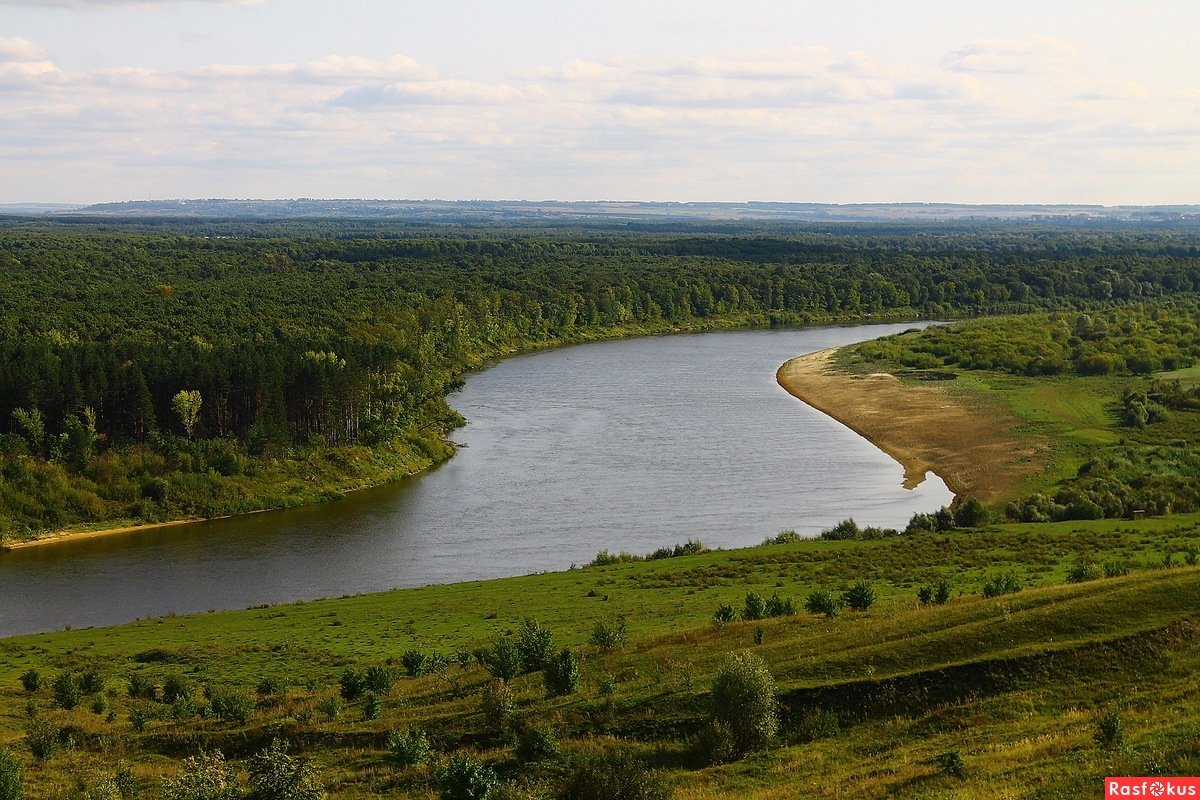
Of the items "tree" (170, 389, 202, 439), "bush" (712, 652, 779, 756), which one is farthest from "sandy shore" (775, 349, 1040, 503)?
"bush" (712, 652, 779, 756)

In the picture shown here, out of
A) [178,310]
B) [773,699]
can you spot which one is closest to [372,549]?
[773,699]

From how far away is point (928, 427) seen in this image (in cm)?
7544

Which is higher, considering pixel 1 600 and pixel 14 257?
pixel 14 257

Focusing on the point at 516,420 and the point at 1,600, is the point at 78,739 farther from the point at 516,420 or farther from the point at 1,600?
the point at 516,420

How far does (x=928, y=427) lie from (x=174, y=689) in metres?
55.2

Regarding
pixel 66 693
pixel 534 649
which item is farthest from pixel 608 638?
pixel 66 693

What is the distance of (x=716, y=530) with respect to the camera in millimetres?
52594

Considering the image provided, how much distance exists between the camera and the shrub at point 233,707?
26.4m

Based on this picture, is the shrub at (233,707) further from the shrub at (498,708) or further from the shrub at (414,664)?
the shrub at (498,708)

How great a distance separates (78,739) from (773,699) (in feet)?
49.8

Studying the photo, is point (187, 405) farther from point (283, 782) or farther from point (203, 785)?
point (283, 782)

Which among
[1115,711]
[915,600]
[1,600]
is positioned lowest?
[1,600]

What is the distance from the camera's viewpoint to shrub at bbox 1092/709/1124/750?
56.4 ft

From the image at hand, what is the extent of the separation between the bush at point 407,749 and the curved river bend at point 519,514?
78.9 feet
